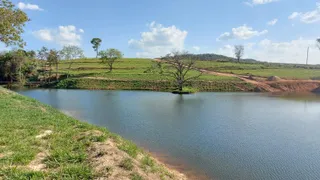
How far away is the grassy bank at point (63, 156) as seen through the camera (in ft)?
22.8

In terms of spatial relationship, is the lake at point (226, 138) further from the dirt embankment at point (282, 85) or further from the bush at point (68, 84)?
the bush at point (68, 84)

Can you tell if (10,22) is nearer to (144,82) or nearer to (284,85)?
(144,82)

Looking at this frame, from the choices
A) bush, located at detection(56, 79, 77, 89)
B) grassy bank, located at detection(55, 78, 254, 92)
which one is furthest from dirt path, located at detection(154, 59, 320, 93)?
bush, located at detection(56, 79, 77, 89)

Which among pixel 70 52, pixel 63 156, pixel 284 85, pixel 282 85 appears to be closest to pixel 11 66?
pixel 70 52

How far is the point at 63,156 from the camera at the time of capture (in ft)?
26.5

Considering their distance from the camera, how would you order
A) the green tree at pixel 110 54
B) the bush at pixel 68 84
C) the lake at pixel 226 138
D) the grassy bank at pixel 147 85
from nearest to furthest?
1. the lake at pixel 226 138
2. the grassy bank at pixel 147 85
3. the bush at pixel 68 84
4. the green tree at pixel 110 54

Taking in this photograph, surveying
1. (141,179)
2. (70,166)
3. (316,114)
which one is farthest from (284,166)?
(316,114)

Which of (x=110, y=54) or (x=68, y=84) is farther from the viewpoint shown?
(x=110, y=54)

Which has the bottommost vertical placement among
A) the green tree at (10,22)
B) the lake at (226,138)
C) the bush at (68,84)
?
the lake at (226,138)

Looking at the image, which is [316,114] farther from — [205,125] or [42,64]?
[42,64]

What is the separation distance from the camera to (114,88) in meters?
54.0

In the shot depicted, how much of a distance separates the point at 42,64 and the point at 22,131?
65.5 meters

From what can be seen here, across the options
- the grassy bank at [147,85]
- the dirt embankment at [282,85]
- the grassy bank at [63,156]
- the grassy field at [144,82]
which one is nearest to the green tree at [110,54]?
the grassy field at [144,82]

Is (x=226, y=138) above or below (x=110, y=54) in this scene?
below
